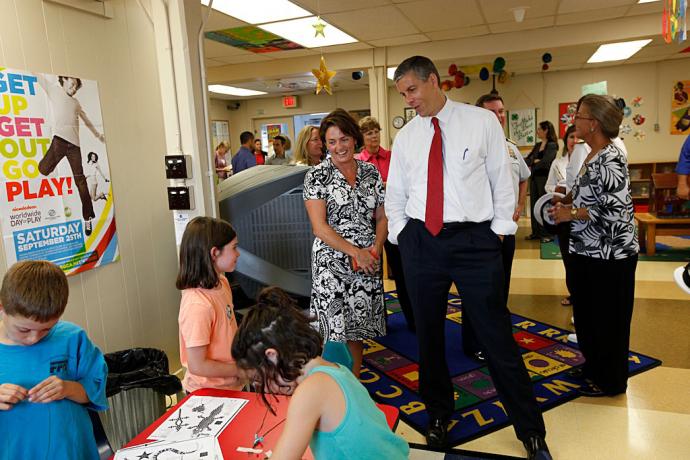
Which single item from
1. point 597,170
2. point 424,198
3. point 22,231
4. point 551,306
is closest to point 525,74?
point 551,306

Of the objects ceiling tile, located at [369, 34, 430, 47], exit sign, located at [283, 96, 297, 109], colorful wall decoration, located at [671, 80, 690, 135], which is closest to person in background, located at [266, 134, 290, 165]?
ceiling tile, located at [369, 34, 430, 47]

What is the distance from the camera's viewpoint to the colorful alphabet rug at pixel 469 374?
8.45 feet

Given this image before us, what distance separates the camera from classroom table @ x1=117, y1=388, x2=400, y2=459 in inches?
51.6

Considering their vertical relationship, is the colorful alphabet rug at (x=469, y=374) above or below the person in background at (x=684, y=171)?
below

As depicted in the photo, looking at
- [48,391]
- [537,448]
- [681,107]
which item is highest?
[681,107]

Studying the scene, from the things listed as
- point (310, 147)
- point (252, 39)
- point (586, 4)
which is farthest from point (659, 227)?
point (252, 39)

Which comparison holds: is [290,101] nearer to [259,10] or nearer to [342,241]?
[259,10]

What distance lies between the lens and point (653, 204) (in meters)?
6.17

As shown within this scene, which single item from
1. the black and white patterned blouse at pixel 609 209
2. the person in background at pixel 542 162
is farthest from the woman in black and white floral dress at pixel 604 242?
the person in background at pixel 542 162

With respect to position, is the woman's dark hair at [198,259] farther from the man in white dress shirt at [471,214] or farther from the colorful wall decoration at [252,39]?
the colorful wall decoration at [252,39]

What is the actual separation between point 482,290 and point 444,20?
4.33m

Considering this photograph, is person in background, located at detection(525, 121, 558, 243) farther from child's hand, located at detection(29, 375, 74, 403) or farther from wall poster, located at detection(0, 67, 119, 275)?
child's hand, located at detection(29, 375, 74, 403)

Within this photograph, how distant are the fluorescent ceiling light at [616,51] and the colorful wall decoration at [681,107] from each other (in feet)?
4.65

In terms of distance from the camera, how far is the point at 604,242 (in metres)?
2.50
